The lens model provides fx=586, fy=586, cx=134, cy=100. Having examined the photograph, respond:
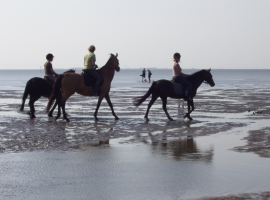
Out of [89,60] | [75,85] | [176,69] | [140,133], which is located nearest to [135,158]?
[140,133]

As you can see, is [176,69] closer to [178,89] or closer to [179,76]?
[179,76]

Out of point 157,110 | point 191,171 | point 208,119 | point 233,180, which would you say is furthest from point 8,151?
point 157,110

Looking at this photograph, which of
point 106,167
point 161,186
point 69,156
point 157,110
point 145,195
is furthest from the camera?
point 157,110

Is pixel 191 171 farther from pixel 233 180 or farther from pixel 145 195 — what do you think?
pixel 145 195

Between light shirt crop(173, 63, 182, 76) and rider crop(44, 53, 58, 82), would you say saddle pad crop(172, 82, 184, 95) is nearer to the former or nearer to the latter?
light shirt crop(173, 63, 182, 76)

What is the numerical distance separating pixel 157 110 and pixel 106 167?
42.0 ft

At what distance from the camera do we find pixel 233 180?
8352 mm

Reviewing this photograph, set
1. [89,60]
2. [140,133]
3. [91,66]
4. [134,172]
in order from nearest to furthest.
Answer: [134,172] < [140,133] < [89,60] < [91,66]

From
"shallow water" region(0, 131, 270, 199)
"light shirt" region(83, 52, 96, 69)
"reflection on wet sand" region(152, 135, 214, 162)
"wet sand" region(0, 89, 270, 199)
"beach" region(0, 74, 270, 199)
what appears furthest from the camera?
"light shirt" region(83, 52, 96, 69)

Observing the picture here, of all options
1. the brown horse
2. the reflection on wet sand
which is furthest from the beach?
the brown horse

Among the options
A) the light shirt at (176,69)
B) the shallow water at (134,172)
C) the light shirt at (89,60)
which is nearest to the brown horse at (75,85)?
the light shirt at (89,60)

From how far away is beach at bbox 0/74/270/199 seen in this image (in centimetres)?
775

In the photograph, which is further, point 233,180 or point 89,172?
point 89,172

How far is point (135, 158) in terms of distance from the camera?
1041cm
